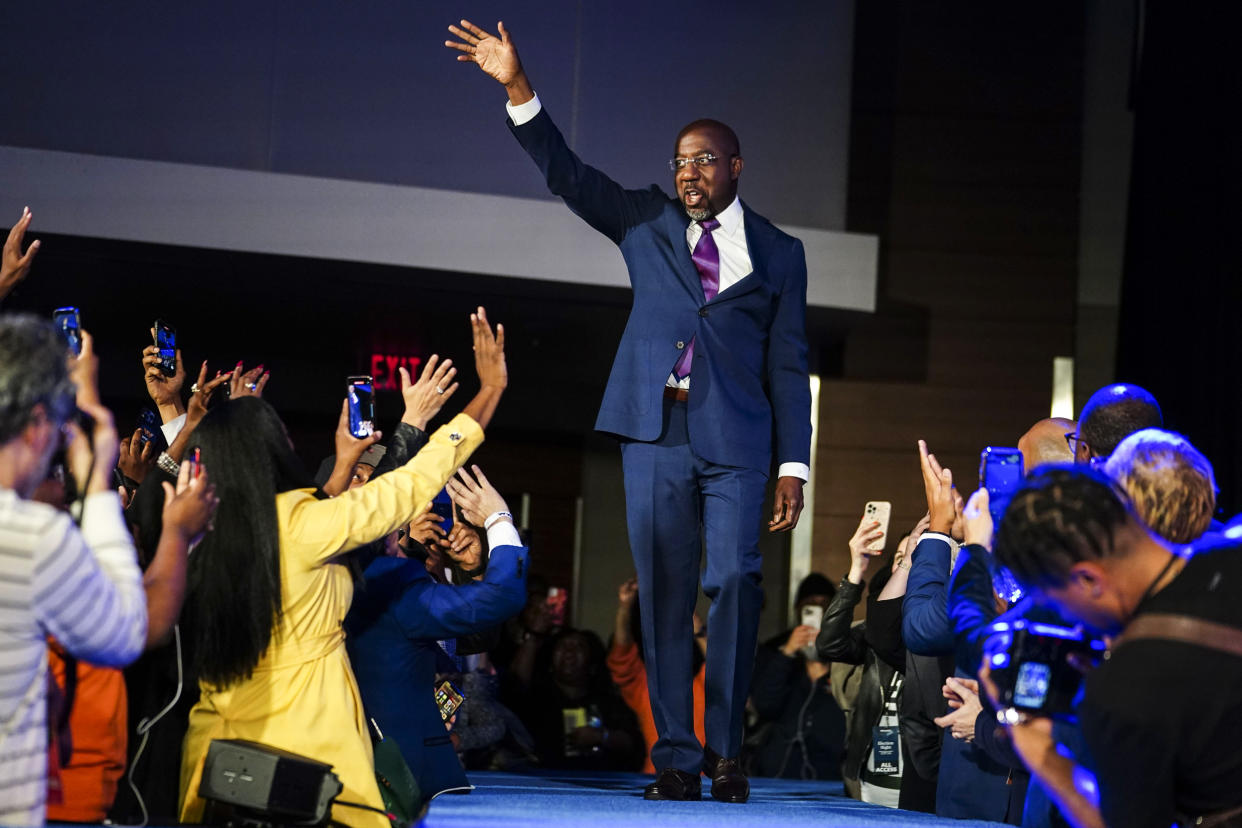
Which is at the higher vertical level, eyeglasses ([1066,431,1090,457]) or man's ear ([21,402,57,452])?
eyeglasses ([1066,431,1090,457])

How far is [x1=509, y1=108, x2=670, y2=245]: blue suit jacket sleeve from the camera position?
119 inches

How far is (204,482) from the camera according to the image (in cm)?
195

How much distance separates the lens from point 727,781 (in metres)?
2.83

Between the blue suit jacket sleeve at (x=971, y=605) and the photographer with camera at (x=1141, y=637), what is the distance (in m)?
0.35

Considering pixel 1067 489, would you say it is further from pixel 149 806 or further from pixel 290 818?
pixel 149 806

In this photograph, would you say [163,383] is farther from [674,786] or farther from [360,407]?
[674,786]

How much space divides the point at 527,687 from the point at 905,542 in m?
3.14

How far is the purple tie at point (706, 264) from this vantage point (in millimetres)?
3039

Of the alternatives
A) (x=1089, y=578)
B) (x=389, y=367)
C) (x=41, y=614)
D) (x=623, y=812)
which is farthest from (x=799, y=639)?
(x=41, y=614)

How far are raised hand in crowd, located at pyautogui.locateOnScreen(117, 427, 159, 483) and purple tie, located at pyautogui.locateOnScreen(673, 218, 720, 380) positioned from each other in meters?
1.32

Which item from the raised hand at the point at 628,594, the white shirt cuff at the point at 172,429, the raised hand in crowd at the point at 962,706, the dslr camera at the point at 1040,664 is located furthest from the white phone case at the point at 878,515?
the raised hand at the point at 628,594

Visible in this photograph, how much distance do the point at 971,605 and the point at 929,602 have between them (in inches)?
10.7

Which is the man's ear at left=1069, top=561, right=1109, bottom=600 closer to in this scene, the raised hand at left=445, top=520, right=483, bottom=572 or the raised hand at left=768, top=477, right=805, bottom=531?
the raised hand at left=768, top=477, right=805, bottom=531

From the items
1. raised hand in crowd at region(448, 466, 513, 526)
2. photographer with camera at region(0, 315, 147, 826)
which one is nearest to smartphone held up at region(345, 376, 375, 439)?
raised hand in crowd at region(448, 466, 513, 526)
